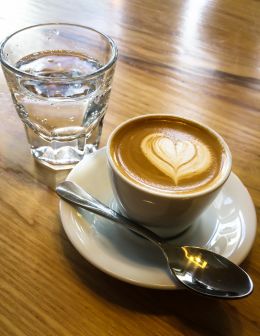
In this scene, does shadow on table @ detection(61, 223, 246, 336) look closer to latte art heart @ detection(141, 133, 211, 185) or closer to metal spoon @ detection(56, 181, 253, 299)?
metal spoon @ detection(56, 181, 253, 299)

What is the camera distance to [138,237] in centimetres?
55

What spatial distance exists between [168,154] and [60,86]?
18 cm

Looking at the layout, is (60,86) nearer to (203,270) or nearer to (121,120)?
(121,120)

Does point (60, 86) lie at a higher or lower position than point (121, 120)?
higher

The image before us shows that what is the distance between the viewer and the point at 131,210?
1.78 ft

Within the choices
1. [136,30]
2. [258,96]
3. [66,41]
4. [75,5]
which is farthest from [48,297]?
[75,5]

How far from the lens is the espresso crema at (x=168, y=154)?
54 cm

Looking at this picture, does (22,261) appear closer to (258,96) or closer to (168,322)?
(168,322)

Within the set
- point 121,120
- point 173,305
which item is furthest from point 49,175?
point 173,305

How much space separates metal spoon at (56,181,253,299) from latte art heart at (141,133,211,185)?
0.08 m

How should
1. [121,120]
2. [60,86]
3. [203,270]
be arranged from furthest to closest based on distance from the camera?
1. [121,120]
2. [60,86]
3. [203,270]

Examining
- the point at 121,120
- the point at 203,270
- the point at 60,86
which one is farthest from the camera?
the point at 121,120

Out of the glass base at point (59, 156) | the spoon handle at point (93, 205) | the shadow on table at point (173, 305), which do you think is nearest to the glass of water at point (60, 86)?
the glass base at point (59, 156)

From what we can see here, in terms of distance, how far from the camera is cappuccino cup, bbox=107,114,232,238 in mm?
512
